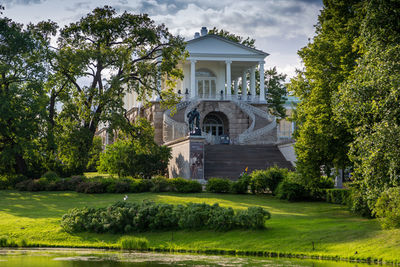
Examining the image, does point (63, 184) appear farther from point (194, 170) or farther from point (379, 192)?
point (379, 192)

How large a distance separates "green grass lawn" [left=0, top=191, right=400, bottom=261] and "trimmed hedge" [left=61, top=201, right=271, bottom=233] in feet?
0.83

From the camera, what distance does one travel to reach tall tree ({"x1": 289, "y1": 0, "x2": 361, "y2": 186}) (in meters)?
20.7

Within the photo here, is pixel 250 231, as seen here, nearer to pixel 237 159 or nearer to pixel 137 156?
pixel 137 156

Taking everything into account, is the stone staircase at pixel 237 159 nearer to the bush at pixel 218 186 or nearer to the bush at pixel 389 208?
the bush at pixel 218 186

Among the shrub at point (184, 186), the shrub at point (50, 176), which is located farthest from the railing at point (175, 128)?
the shrub at point (184, 186)

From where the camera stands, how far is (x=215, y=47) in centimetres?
5347

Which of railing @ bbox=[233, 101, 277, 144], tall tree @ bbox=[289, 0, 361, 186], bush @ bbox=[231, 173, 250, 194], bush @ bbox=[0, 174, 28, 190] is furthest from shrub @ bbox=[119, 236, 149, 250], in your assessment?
railing @ bbox=[233, 101, 277, 144]

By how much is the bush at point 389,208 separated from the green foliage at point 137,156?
20.1 meters

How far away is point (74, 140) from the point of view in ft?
104

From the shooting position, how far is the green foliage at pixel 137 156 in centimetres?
3400

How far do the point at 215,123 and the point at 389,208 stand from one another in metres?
36.7

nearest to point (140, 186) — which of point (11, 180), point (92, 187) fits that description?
point (92, 187)

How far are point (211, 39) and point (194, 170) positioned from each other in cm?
2394

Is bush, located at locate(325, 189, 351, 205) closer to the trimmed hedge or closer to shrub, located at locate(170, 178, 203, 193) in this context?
shrub, located at locate(170, 178, 203, 193)
